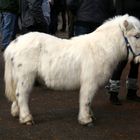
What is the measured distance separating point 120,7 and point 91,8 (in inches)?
19.1

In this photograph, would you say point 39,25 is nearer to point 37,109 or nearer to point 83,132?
point 37,109

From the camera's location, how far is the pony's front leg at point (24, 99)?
7.59 metres

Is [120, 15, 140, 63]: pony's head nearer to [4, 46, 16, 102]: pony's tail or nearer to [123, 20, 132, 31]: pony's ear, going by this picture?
[123, 20, 132, 31]: pony's ear

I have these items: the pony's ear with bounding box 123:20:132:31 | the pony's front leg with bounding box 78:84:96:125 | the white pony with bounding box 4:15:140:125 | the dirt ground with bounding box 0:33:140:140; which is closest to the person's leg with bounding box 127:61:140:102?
the dirt ground with bounding box 0:33:140:140

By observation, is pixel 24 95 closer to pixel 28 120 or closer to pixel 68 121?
pixel 28 120

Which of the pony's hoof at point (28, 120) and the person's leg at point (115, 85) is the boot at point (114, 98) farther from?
the pony's hoof at point (28, 120)

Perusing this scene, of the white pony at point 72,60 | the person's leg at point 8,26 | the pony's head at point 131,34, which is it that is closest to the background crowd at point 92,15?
the pony's head at point 131,34

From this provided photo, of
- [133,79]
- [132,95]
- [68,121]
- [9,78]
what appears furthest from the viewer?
[132,95]

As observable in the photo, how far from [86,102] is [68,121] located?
19.3 inches

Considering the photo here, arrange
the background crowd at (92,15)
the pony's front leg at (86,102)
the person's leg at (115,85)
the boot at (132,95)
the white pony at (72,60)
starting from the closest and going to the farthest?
the white pony at (72,60)
the pony's front leg at (86,102)
the background crowd at (92,15)
the person's leg at (115,85)
the boot at (132,95)

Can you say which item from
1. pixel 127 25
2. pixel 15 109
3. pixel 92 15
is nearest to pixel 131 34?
pixel 127 25

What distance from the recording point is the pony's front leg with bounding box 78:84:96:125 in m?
7.61

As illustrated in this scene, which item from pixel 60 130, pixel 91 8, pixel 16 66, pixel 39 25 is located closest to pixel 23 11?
pixel 39 25

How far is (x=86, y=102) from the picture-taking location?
7.68 m
